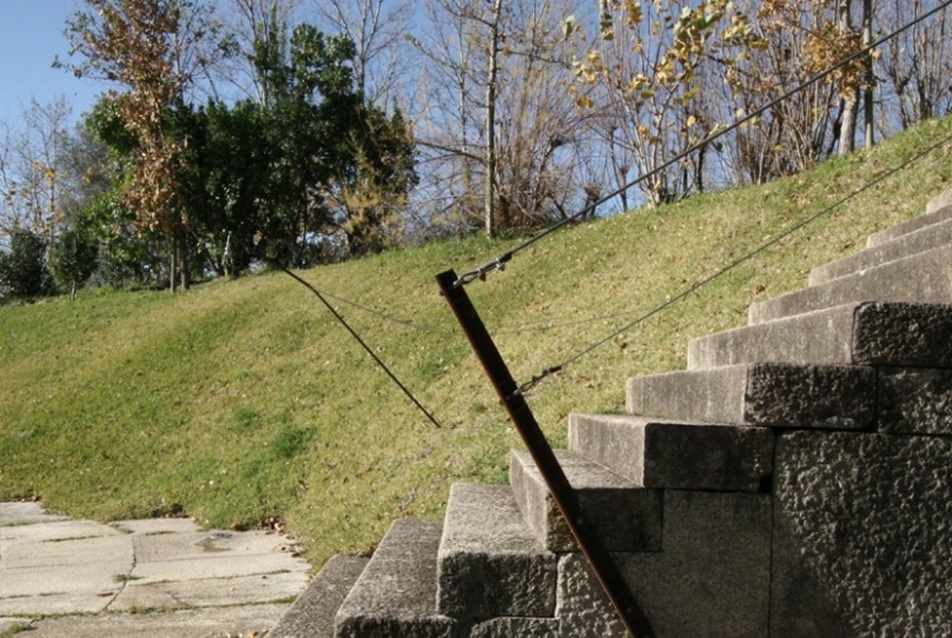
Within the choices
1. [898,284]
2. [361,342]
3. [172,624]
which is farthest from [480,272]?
[172,624]

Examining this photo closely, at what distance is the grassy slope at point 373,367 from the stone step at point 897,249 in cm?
227

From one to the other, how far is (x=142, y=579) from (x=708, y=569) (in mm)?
5023

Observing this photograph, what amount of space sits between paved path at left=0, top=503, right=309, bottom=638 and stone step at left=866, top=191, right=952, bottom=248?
391cm

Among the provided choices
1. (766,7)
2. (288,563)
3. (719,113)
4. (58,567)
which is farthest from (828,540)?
(719,113)

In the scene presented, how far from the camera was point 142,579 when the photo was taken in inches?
283

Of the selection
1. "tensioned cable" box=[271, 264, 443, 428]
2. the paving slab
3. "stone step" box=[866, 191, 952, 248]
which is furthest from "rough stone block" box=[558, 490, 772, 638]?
the paving slab

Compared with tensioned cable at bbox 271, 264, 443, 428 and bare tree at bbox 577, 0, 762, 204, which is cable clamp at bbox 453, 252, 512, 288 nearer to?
tensioned cable at bbox 271, 264, 443, 428

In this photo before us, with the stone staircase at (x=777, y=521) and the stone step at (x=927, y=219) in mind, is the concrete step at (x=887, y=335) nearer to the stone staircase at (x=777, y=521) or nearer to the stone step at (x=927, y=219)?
the stone staircase at (x=777, y=521)

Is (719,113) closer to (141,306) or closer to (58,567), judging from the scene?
(141,306)

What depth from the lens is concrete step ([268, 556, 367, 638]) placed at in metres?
3.89

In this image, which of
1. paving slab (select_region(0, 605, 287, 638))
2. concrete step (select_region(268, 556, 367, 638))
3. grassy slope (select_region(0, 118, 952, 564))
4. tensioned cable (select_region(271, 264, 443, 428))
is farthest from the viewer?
grassy slope (select_region(0, 118, 952, 564))

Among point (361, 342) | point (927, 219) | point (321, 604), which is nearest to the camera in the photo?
point (321, 604)

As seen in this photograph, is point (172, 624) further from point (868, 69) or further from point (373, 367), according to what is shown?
point (868, 69)

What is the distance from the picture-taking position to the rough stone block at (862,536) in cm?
318
